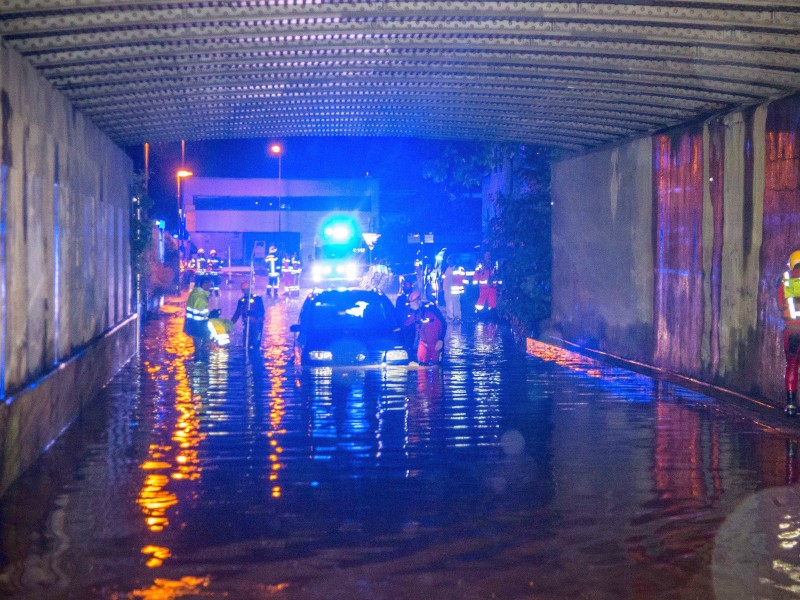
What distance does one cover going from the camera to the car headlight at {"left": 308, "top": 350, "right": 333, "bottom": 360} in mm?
19328

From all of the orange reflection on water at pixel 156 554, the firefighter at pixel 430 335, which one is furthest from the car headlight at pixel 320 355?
the orange reflection on water at pixel 156 554

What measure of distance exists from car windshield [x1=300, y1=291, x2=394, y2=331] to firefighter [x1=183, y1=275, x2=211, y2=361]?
2440 millimetres

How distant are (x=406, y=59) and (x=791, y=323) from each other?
5280mm

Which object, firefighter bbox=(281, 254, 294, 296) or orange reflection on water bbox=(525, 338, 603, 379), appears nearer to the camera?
orange reflection on water bbox=(525, 338, 603, 379)

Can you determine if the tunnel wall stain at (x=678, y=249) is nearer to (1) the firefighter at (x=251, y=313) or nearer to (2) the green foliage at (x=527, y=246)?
(2) the green foliage at (x=527, y=246)

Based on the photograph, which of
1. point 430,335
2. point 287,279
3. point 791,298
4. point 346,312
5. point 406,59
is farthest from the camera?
point 287,279

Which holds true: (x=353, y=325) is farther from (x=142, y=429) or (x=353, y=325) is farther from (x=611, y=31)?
(x=611, y=31)

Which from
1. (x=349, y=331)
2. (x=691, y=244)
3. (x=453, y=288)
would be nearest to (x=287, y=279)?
(x=453, y=288)

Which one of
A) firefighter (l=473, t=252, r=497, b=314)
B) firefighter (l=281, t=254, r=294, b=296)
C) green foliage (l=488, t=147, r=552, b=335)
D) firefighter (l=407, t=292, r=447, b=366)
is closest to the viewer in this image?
firefighter (l=407, t=292, r=447, b=366)

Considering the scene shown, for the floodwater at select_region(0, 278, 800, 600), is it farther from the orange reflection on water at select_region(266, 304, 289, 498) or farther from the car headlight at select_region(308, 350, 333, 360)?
the car headlight at select_region(308, 350, 333, 360)

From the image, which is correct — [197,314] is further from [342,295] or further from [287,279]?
[287,279]

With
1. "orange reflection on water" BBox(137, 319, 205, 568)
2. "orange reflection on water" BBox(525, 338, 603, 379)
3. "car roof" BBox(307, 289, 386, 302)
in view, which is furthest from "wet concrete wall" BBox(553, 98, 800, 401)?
"orange reflection on water" BBox(137, 319, 205, 568)

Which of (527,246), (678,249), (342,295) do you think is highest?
(527,246)

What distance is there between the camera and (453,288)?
35.0 m
